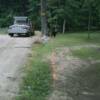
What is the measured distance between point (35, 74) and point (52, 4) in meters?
30.3

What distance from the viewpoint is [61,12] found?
138ft

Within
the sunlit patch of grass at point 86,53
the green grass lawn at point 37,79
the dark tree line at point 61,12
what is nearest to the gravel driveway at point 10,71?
the green grass lawn at point 37,79

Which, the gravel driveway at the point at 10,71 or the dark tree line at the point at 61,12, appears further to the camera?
the dark tree line at the point at 61,12

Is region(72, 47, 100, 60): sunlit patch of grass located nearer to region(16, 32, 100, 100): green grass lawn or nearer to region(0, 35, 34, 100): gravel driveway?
region(16, 32, 100, 100): green grass lawn

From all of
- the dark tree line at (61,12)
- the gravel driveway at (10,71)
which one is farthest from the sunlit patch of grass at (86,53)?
the dark tree line at (61,12)

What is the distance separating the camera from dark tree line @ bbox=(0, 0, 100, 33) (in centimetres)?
4262

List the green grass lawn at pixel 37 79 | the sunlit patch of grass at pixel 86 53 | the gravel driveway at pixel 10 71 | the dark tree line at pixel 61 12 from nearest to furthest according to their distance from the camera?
the green grass lawn at pixel 37 79, the gravel driveway at pixel 10 71, the sunlit patch of grass at pixel 86 53, the dark tree line at pixel 61 12

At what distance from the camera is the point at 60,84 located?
12.4m

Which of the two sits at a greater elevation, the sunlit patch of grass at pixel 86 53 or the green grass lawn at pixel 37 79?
the green grass lawn at pixel 37 79

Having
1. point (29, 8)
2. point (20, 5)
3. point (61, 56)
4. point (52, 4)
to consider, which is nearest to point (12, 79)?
point (61, 56)

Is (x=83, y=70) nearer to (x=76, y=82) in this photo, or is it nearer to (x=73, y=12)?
(x=76, y=82)

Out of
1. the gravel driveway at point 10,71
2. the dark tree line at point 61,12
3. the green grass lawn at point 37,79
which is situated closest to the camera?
the green grass lawn at point 37,79

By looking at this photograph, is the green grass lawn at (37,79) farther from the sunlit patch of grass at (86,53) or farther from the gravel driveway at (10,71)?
the gravel driveway at (10,71)

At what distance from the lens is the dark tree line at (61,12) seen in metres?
42.6
